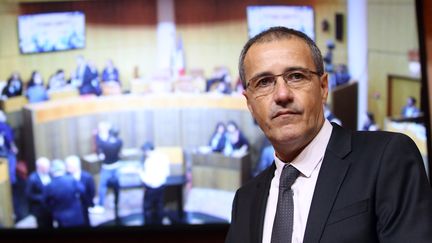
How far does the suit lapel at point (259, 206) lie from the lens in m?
1.35

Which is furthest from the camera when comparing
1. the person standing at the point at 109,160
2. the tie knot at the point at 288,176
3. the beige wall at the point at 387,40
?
the person standing at the point at 109,160

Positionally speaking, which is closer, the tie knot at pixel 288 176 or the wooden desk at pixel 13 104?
the tie knot at pixel 288 176

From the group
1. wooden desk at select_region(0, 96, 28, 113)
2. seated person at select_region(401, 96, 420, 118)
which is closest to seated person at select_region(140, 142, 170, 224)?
wooden desk at select_region(0, 96, 28, 113)

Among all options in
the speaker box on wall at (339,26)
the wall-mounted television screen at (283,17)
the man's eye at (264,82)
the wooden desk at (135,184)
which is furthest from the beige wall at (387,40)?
the man's eye at (264,82)

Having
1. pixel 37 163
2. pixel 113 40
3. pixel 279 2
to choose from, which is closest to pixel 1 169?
pixel 37 163

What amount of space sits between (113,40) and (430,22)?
6.02 ft

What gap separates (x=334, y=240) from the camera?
3.74ft

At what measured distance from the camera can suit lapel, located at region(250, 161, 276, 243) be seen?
4.44 ft

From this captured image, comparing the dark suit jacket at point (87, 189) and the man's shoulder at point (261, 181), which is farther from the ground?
the man's shoulder at point (261, 181)

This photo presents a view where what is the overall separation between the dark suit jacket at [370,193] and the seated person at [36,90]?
2333 millimetres

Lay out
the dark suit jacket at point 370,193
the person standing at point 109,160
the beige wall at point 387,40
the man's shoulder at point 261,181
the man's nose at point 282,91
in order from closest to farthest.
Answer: the dark suit jacket at point 370,193 < the man's nose at point 282,91 < the man's shoulder at point 261,181 < the beige wall at point 387,40 < the person standing at point 109,160

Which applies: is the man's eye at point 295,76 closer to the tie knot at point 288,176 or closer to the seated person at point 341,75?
the tie knot at point 288,176

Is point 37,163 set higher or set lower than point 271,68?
lower

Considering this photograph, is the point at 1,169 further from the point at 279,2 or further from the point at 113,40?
the point at 279,2
